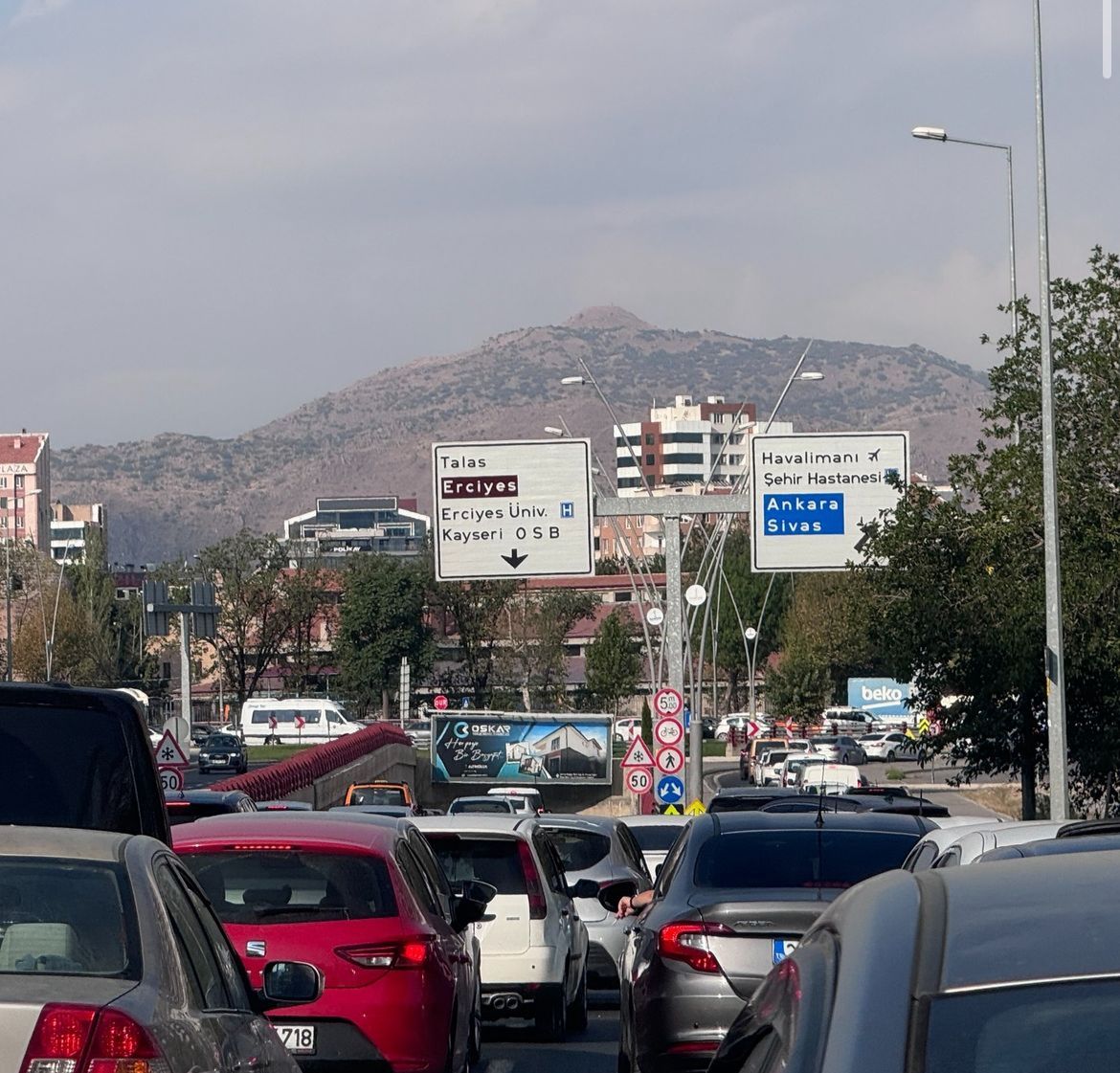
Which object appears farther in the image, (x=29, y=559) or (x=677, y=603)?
(x=29, y=559)

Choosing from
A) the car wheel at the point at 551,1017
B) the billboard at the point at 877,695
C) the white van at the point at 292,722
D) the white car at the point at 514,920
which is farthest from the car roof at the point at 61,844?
the billboard at the point at 877,695

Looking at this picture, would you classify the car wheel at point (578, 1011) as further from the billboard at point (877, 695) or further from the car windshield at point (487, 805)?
the billboard at point (877, 695)

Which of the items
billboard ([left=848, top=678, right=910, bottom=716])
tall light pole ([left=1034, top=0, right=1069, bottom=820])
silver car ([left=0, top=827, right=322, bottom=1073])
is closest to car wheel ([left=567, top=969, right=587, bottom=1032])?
silver car ([left=0, top=827, right=322, bottom=1073])

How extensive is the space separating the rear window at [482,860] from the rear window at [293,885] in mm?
3771

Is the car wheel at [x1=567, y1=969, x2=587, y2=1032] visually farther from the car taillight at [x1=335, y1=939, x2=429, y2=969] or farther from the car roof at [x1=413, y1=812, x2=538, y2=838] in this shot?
the car taillight at [x1=335, y1=939, x2=429, y2=969]

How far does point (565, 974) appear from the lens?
14039mm

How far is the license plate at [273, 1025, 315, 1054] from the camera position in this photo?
30.0 ft

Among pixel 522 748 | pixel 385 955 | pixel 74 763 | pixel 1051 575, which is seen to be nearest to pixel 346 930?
pixel 385 955

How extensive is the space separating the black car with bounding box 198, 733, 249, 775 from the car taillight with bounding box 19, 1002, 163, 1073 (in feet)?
231

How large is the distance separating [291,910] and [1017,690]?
21685 millimetres

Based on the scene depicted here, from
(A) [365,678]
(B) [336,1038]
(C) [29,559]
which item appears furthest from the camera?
(A) [365,678]

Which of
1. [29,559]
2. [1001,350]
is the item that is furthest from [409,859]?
[29,559]

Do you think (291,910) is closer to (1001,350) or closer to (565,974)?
(565,974)

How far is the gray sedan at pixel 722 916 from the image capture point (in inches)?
368
